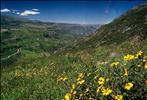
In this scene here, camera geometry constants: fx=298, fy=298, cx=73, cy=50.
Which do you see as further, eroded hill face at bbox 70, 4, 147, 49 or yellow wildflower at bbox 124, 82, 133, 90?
eroded hill face at bbox 70, 4, 147, 49

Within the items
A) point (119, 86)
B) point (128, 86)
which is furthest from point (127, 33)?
point (128, 86)

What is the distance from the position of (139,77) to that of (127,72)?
0.38m

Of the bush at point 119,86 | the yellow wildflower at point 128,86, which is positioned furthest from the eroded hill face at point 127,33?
the yellow wildflower at point 128,86

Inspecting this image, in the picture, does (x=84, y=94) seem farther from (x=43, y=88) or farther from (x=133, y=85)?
(x=43, y=88)

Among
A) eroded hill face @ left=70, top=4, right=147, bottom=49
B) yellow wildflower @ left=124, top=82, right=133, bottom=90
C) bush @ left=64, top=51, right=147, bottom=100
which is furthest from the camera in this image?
eroded hill face @ left=70, top=4, right=147, bottom=49

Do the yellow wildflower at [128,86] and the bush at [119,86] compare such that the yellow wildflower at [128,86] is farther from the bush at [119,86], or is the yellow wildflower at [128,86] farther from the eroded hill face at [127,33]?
the eroded hill face at [127,33]

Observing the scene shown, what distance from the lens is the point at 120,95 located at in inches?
247

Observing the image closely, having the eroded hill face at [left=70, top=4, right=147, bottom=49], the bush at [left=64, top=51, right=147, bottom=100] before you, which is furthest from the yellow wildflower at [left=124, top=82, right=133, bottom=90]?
the eroded hill face at [left=70, top=4, right=147, bottom=49]

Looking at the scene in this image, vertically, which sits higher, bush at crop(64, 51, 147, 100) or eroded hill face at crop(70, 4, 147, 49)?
bush at crop(64, 51, 147, 100)

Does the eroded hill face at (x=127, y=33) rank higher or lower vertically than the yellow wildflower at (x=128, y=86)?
lower

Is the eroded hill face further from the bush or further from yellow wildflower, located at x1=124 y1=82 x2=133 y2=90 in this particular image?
yellow wildflower, located at x1=124 y1=82 x2=133 y2=90

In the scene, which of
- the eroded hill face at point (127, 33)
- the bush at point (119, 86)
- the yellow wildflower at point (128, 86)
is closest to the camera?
the yellow wildflower at point (128, 86)

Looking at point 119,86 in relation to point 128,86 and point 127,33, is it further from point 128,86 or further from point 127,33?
point 127,33

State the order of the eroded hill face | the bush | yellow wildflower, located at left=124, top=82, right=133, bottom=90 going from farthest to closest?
the eroded hill face → the bush → yellow wildflower, located at left=124, top=82, right=133, bottom=90
